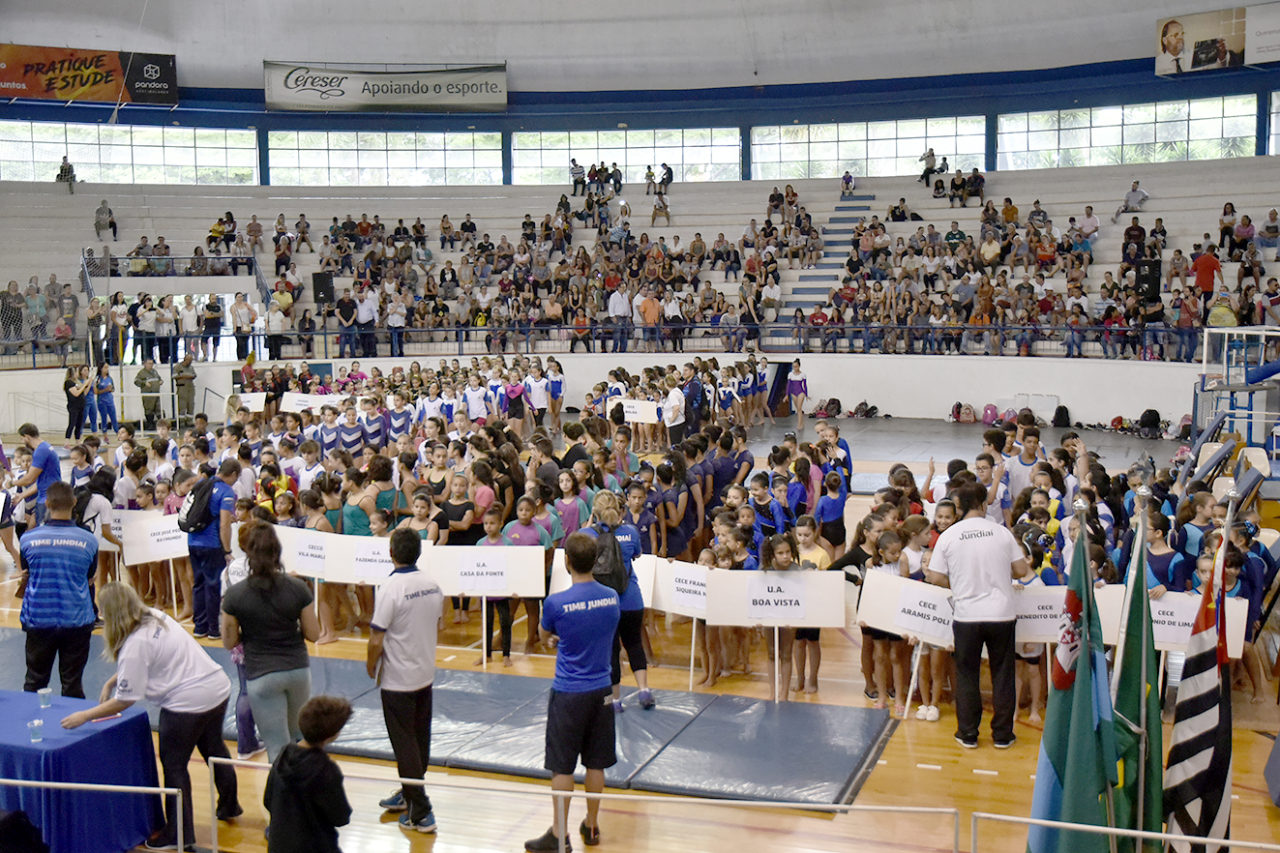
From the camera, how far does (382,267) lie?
3166 cm

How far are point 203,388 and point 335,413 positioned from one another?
10778mm

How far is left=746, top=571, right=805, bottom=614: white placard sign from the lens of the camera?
931 centimetres

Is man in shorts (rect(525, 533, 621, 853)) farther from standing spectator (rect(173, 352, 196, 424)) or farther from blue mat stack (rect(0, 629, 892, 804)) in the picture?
standing spectator (rect(173, 352, 196, 424))

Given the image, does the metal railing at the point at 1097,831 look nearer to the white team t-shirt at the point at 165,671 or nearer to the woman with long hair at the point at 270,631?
the woman with long hair at the point at 270,631

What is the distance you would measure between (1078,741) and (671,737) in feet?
10.9

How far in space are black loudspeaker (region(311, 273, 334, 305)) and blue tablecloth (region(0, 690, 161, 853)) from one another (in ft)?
80.6

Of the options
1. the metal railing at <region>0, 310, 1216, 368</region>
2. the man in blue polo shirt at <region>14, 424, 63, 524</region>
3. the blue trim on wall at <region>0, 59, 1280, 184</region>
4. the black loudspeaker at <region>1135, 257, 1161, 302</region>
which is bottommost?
the man in blue polo shirt at <region>14, 424, 63, 524</region>

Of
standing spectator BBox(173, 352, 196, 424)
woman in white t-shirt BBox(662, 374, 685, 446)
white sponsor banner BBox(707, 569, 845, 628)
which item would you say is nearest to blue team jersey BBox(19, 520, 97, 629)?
white sponsor banner BBox(707, 569, 845, 628)

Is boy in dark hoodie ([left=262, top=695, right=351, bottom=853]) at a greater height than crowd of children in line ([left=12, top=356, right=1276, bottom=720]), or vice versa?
crowd of children in line ([left=12, top=356, right=1276, bottom=720])

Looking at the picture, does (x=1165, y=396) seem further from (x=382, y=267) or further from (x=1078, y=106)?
(x=382, y=267)

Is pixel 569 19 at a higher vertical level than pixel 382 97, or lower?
higher

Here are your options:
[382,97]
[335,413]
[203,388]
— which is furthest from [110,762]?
[382,97]

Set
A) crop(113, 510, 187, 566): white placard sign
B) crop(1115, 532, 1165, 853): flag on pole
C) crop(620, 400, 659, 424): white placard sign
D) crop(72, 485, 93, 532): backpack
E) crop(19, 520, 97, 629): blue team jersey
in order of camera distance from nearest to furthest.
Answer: crop(1115, 532, 1165, 853): flag on pole, crop(19, 520, 97, 629): blue team jersey, crop(72, 485, 93, 532): backpack, crop(113, 510, 187, 566): white placard sign, crop(620, 400, 659, 424): white placard sign

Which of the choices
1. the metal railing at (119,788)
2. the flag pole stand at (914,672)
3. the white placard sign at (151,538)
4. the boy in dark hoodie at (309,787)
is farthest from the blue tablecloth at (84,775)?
the flag pole stand at (914,672)
